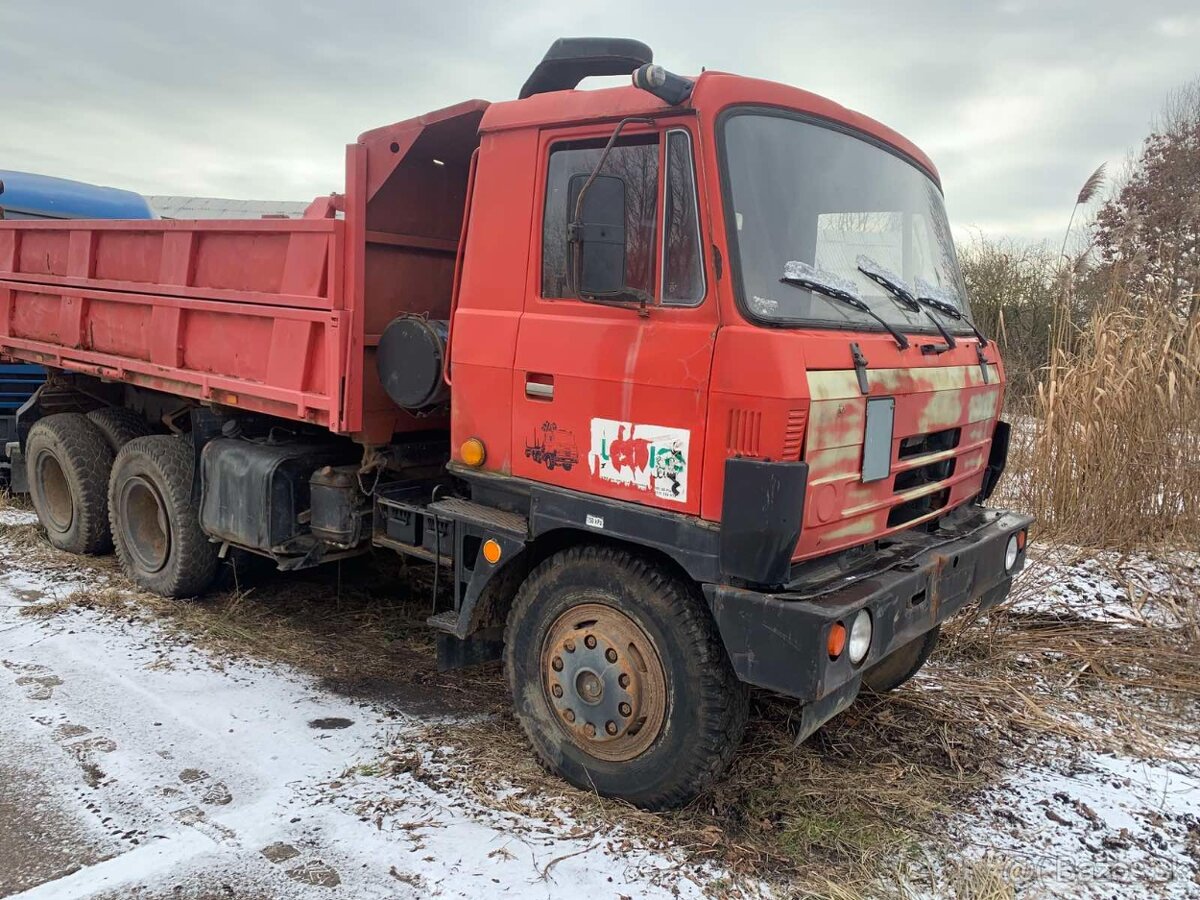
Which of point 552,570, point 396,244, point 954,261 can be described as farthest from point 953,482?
point 396,244

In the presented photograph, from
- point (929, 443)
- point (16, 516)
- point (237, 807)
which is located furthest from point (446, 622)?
point (16, 516)

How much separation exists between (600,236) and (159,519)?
3.78m

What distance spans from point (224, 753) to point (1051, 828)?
3192mm

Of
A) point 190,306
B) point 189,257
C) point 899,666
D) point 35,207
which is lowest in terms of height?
point 899,666

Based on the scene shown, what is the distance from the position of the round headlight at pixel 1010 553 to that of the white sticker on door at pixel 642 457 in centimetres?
173

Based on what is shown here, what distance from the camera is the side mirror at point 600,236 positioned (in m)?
3.00

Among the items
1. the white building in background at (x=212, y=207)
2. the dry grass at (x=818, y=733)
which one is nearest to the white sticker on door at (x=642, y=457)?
the dry grass at (x=818, y=733)

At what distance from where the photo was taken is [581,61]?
374 cm

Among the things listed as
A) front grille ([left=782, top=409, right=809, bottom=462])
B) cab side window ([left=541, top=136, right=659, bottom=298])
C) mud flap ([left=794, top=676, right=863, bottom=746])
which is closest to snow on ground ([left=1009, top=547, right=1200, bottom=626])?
mud flap ([left=794, top=676, right=863, bottom=746])

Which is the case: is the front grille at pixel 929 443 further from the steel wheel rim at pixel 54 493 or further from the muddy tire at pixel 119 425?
the steel wheel rim at pixel 54 493

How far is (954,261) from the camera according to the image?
4.12 m

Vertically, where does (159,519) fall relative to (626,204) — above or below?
below

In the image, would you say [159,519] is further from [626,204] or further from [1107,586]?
[1107,586]

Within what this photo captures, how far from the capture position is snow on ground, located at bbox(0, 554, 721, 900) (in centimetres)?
281
